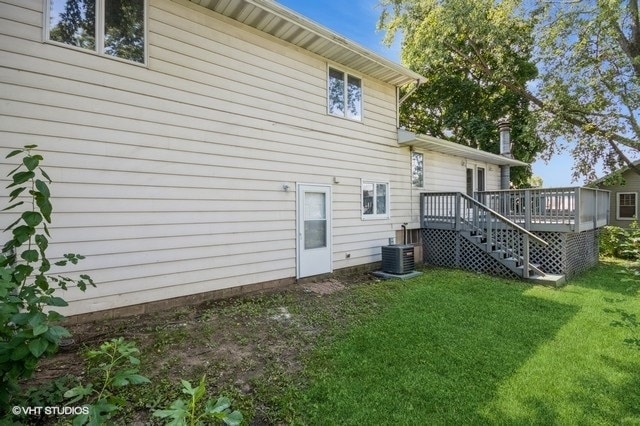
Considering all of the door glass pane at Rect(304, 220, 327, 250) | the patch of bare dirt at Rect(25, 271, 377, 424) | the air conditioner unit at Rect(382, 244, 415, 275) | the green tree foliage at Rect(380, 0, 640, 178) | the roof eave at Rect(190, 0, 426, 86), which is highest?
the green tree foliage at Rect(380, 0, 640, 178)

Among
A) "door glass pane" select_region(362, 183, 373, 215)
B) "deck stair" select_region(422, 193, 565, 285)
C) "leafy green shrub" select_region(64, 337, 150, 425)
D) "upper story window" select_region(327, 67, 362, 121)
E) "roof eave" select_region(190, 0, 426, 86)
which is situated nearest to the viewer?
"leafy green shrub" select_region(64, 337, 150, 425)

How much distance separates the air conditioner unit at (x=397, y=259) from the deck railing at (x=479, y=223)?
1.93 m

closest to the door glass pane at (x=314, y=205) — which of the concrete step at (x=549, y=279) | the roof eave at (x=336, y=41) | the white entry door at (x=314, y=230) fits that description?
the white entry door at (x=314, y=230)

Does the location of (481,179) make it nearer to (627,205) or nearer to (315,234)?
(315,234)

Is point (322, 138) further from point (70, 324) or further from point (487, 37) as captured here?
point (487, 37)

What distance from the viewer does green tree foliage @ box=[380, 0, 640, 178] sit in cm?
1380

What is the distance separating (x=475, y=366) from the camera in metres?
3.70

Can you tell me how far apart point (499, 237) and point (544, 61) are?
36.1 ft

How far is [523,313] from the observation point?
554 centimetres

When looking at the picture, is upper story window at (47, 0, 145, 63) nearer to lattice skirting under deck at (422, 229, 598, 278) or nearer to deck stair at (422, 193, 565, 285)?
deck stair at (422, 193, 565, 285)

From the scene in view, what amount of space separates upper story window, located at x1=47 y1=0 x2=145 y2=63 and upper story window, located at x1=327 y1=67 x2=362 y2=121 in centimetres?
401

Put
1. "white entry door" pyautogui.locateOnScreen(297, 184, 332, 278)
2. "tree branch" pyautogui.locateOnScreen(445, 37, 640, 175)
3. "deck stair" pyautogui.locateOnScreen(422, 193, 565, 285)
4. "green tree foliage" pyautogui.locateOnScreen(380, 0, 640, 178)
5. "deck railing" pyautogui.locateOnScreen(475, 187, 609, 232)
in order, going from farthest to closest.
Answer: "tree branch" pyautogui.locateOnScreen(445, 37, 640, 175) < "green tree foliage" pyautogui.locateOnScreen(380, 0, 640, 178) < "deck railing" pyautogui.locateOnScreen(475, 187, 609, 232) < "deck stair" pyautogui.locateOnScreen(422, 193, 565, 285) < "white entry door" pyautogui.locateOnScreen(297, 184, 332, 278)

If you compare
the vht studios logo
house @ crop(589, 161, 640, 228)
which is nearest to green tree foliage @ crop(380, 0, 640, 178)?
house @ crop(589, 161, 640, 228)

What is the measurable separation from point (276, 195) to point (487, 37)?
576 inches
